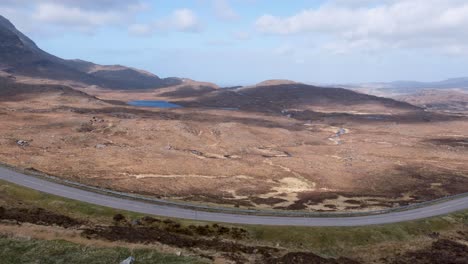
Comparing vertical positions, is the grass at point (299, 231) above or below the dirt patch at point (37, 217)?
below

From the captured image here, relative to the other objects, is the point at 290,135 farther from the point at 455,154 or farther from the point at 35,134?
the point at 35,134

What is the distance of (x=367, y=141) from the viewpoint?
566 ft

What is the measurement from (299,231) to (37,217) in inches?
1278

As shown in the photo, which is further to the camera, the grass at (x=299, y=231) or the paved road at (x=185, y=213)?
the paved road at (x=185, y=213)

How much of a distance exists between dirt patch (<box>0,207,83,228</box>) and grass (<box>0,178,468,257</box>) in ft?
7.74

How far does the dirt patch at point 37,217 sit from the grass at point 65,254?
7.91m

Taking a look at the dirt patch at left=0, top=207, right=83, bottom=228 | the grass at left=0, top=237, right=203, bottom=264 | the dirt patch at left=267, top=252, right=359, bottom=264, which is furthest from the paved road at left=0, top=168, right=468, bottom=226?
the grass at left=0, top=237, right=203, bottom=264

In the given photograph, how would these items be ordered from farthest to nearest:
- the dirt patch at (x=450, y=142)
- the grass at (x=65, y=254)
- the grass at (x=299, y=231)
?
the dirt patch at (x=450, y=142)
the grass at (x=299, y=231)
the grass at (x=65, y=254)

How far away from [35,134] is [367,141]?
127 m

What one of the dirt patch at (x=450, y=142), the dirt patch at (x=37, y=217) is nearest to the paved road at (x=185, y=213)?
the dirt patch at (x=37, y=217)

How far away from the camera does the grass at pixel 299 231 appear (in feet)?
168

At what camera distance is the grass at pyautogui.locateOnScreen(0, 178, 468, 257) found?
2020 inches

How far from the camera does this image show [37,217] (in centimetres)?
4853

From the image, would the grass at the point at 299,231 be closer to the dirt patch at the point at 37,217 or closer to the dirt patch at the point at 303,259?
the dirt patch at the point at 37,217
